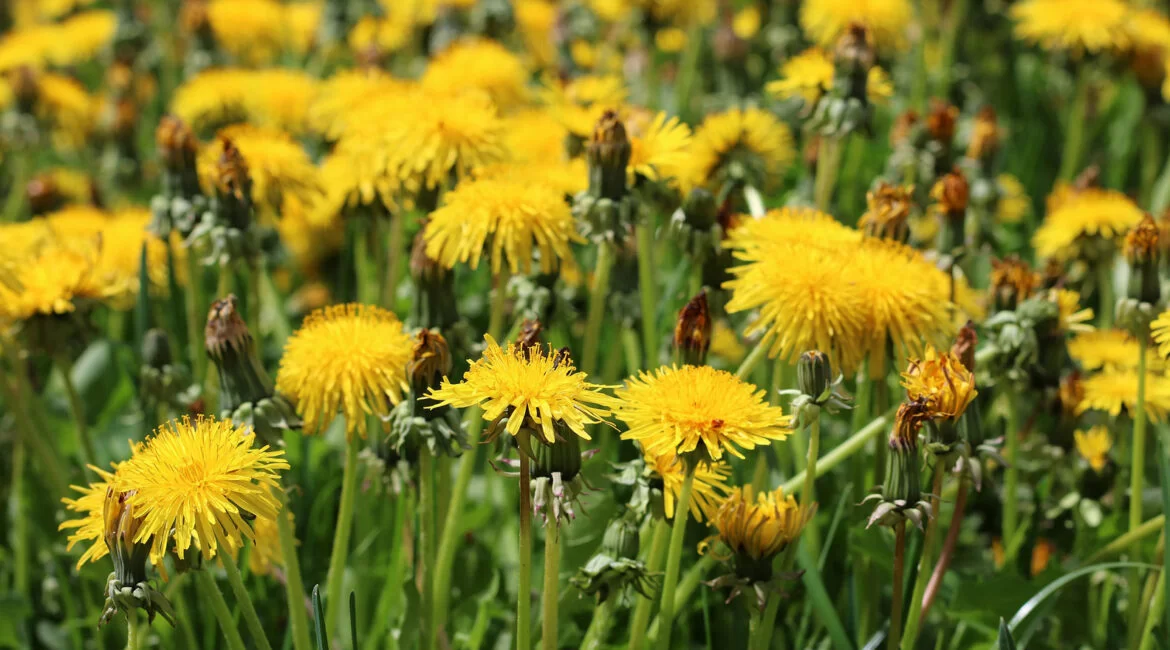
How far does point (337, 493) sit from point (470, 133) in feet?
2.88

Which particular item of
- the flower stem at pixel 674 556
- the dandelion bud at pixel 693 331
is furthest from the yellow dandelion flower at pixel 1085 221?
the flower stem at pixel 674 556

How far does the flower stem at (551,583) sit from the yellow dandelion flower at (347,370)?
35 cm

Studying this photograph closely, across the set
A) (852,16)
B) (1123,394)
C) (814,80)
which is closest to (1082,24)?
(852,16)

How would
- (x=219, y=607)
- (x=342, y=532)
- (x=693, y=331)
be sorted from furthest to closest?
(x=342, y=532), (x=693, y=331), (x=219, y=607)

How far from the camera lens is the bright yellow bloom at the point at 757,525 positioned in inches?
65.6

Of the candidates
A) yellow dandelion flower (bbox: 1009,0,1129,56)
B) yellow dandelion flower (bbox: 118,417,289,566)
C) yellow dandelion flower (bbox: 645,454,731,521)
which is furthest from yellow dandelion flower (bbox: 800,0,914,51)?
yellow dandelion flower (bbox: 118,417,289,566)

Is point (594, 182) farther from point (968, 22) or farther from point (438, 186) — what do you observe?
point (968, 22)

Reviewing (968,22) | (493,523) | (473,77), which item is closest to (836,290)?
(493,523)

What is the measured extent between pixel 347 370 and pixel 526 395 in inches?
17.8

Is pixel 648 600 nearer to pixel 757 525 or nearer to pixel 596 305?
pixel 757 525

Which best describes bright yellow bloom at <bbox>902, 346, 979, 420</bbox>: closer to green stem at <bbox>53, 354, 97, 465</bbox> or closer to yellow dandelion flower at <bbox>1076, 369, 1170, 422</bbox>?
Result: yellow dandelion flower at <bbox>1076, 369, 1170, 422</bbox>

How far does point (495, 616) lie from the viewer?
7.30ft

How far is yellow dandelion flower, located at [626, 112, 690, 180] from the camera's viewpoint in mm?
2229

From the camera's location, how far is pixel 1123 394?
2264mm
